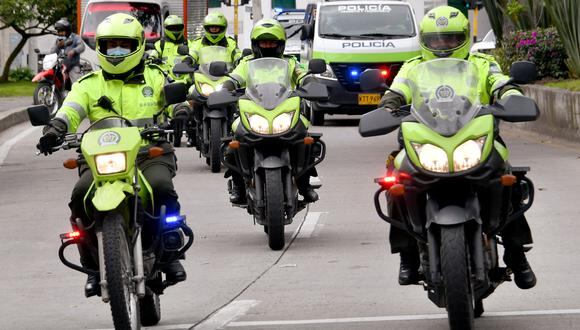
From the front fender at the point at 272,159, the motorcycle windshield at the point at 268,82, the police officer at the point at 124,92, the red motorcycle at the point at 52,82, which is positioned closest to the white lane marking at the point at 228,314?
the police officer at the point at 124,92

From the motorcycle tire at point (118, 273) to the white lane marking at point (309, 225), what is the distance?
522cm

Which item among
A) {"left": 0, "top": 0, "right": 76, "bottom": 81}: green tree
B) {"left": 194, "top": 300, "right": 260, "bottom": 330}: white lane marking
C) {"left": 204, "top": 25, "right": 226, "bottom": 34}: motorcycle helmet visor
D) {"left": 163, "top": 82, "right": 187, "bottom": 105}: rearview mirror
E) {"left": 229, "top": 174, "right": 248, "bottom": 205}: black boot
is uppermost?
{"left": 163, "top": 82, "right": 187, "bottom": 105}: rearview mirror

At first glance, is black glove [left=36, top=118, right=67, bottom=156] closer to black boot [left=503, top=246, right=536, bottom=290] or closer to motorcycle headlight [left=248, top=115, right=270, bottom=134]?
black boot [left=503, top=246, right=536, bottom=290]

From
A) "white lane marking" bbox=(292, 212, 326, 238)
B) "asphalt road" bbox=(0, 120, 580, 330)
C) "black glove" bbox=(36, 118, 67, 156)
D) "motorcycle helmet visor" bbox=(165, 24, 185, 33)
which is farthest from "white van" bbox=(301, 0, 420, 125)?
"black glove" bbox=(36, 118, 67, 156)

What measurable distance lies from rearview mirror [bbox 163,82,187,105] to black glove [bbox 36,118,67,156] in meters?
0.59

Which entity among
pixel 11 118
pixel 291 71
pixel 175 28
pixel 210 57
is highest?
pixel 291 71

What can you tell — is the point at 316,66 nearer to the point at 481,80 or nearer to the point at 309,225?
the point at 309,225

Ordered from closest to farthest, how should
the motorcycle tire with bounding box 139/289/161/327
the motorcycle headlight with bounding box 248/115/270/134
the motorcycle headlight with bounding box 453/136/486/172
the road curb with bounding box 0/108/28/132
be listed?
the motorcycle headlight with bounding box 453/136/486/172 < the motorcycle tire with bounding box 139/289/161/327 < the motorcycle headlight with bounding box 248/115/270/134 < the road curb with bounding box 0/108/28/132

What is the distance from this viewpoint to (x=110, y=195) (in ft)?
26.1

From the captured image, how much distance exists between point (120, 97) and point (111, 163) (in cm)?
114

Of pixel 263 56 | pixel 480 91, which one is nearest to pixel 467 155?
pixel 480 91

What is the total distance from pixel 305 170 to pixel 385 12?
49.8 ft

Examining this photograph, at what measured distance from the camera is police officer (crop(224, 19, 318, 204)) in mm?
13164

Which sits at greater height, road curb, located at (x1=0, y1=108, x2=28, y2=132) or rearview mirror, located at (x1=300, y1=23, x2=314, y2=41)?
rearview mirror, located at (x1=300, y1=23, x2=314, y2=41)
